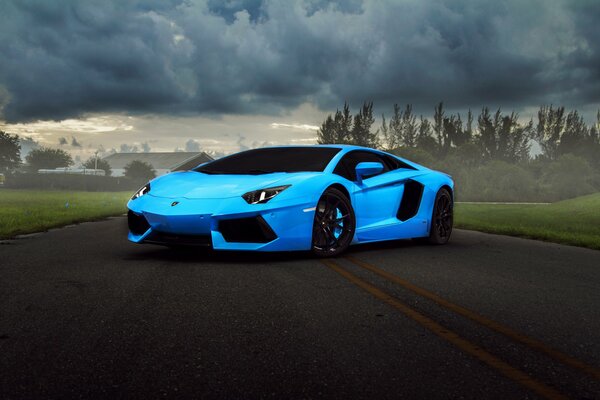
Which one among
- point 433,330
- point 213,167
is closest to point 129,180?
point 213,167

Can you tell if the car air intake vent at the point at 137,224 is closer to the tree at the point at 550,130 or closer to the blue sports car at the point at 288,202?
the blue sports car at the point at 288,202

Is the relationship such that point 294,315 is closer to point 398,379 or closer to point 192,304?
point 192,304

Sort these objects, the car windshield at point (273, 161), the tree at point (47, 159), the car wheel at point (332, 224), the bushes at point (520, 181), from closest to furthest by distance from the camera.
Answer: the car wheel at point (332, 224)
the car windshield at point (273, 161)
the bushes at point (520, 181)
the tree at point (47, 159)

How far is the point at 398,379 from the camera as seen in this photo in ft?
8.91

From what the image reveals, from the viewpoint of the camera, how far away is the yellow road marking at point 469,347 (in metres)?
2.61

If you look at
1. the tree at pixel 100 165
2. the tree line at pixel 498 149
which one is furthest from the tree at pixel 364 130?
the tree at pixel 100 165

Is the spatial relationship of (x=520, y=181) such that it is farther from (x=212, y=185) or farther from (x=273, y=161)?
(x=212, y=185)

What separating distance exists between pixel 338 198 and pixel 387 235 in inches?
47.1

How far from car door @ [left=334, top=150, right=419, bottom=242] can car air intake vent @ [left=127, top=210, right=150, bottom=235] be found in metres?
2.29

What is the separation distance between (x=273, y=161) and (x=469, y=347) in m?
4.71

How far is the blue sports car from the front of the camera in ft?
20.5

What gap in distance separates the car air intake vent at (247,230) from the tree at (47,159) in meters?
118

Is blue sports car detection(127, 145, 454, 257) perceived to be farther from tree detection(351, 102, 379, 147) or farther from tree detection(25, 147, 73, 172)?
tree detection(25, 147, 73, 172)

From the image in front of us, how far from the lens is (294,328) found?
3.64m
